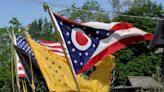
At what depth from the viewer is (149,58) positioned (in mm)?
62625

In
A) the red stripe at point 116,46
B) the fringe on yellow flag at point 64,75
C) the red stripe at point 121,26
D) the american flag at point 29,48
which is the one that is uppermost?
the red stripe at point 121,26

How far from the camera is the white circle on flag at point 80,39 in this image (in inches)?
587

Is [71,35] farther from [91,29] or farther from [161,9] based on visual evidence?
[161,9]

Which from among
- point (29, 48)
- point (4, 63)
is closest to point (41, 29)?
point (4, 63)

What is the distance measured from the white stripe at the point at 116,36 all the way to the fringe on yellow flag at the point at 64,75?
104 inches

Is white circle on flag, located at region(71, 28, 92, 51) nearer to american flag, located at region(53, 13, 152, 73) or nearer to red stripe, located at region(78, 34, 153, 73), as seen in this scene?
american flag, located at region(53, 13, 152, 73)

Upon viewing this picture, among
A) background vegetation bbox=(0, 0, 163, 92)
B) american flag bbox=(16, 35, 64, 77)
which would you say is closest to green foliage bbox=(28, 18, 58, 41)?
background vegetation bbox=(0, 0, 163, 92)

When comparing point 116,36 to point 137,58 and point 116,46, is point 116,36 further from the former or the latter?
point 137,58

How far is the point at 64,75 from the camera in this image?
17.9 metres

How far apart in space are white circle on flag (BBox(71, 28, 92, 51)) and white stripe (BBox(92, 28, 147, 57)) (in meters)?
0.34

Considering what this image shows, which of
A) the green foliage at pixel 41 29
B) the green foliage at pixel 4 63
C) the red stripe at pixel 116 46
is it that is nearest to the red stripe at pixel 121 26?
the red stripe at pixel 116 46

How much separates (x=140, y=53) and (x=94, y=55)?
51.2 metres

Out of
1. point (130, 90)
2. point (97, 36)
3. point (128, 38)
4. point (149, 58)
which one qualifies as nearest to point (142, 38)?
point (128, 38)

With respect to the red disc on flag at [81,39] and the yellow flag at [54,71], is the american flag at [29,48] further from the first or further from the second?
the red disc on flag at [81,39]
